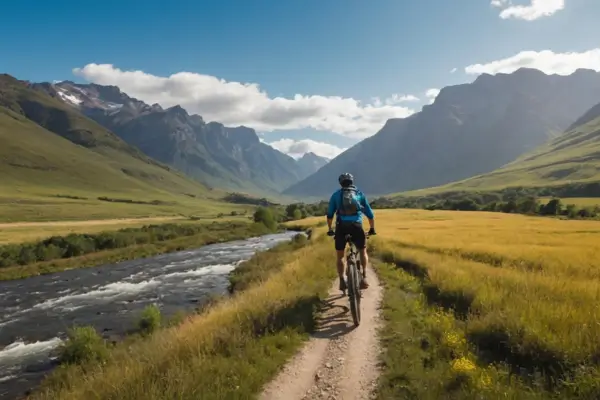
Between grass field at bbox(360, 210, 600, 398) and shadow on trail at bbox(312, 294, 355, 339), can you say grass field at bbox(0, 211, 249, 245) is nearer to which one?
shadow on trail at bbox(312, 294, 355, 339)

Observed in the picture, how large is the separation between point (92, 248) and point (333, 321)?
6319 cm

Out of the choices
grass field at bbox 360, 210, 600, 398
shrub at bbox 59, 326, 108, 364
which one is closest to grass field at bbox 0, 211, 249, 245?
shrub at bbox 59, 326, 108, 364

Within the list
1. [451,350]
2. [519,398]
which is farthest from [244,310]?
A: [519,398]

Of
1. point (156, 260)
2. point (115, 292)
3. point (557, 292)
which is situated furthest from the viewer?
point (156, 260)

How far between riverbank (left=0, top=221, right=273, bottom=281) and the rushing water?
11.4 ft

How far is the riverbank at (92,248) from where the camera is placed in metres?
53.6

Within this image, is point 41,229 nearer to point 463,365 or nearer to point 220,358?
point 220,358

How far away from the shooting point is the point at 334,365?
30.4 ft

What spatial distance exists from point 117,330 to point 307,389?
20954 millimetres

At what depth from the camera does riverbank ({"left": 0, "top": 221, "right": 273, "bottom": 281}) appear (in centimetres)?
5362

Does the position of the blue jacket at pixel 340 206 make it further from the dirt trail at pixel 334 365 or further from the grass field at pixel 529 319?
the grass field at pixel 529 319

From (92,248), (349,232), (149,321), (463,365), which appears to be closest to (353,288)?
(349,232)

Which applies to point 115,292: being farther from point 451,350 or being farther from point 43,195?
point 43,195

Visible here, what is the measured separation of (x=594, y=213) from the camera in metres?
102
